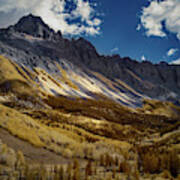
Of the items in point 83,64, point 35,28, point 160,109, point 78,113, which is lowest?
point 78,113

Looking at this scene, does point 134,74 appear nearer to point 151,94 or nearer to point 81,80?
point 151,94

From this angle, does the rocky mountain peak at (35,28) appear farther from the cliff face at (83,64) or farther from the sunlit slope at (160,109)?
the sunlit slope at (160,109)

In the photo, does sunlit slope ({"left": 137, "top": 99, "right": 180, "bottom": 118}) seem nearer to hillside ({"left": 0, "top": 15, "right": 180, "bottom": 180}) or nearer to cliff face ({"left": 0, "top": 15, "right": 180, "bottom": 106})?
hillside ({"left": 0, "top": 15, "right": 180, "bottom": 180})

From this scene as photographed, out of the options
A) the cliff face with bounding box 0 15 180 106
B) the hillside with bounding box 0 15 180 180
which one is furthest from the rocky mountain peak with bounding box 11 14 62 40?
the hillside with bounding box 0 15 180 180

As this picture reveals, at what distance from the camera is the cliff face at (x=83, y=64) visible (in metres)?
106

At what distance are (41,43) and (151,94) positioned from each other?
97.6 m

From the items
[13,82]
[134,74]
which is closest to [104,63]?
[134,74]

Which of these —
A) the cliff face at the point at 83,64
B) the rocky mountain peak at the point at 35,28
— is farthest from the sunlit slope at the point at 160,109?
the rocky mountain peak at the point at 35,28

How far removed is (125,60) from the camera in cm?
19988

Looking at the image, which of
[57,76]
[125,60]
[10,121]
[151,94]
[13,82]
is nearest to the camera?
[10,121]

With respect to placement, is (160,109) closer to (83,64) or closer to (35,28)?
(83,64)

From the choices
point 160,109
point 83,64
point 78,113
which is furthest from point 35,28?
point 78,113

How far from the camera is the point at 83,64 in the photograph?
149500mm

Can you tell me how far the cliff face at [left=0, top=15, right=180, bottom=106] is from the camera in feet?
347
